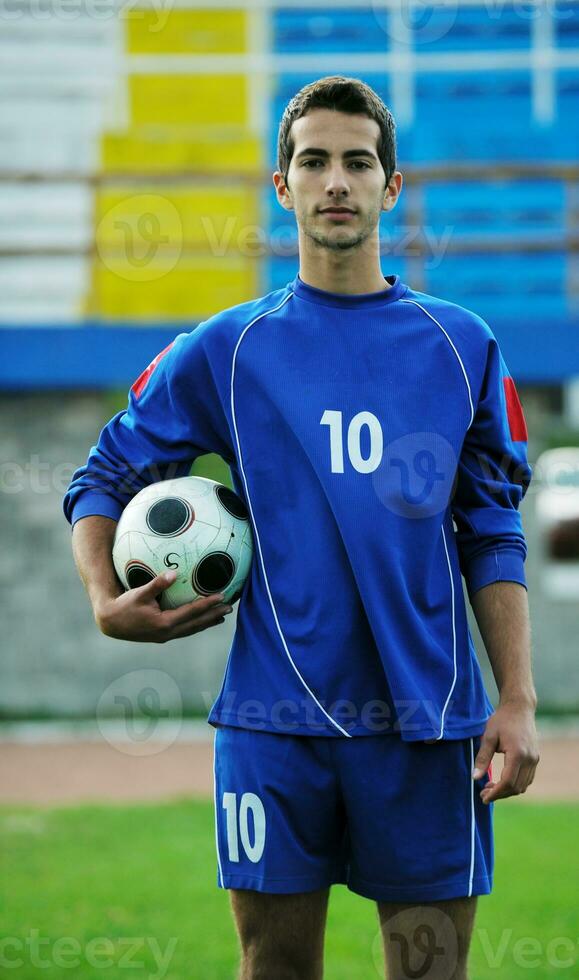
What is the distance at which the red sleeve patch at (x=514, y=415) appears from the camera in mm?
2947

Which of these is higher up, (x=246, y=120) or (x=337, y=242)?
(x=246, y=120)

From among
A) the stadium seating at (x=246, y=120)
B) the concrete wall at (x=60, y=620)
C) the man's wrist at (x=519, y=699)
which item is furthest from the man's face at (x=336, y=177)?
the stadium seating at (x=246, y=120)

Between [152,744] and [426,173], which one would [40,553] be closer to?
[152,744]

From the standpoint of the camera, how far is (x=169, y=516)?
292cm

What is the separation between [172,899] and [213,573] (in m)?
3.45

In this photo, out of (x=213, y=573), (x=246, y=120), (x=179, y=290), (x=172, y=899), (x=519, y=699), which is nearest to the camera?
(x=519, y=699)

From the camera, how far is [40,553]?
11102 millimetres

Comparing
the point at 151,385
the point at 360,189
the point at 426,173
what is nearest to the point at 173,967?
the point at 151,385

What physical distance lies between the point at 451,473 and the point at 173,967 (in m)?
2.75

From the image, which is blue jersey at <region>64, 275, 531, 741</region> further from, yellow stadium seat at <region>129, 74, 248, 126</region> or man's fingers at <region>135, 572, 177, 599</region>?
yellow stadium seat at <region>129, 74, 248, 126</region>

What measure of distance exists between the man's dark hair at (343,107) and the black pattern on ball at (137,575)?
92 centimetres

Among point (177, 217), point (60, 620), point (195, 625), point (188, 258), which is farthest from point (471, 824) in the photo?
point (177, 217)

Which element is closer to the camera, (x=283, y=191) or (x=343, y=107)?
(x=343, y=107)

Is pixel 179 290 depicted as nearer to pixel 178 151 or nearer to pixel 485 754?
pixel 178 151
